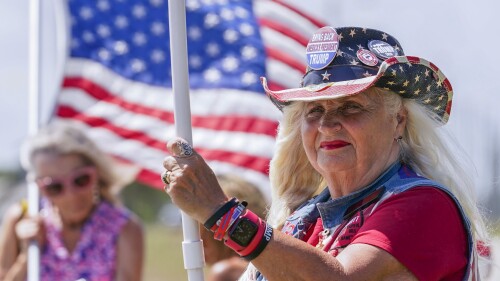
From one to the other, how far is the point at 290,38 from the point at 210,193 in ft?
14.3

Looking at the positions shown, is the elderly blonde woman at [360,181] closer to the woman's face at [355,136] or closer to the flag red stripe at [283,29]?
the woman's face at [355,136]

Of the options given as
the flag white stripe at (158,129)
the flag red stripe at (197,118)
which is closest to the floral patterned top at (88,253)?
the flag white stripe at (158,129)

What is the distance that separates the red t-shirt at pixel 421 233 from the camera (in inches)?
115

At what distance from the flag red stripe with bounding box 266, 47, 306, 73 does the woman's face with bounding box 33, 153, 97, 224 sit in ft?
5.22

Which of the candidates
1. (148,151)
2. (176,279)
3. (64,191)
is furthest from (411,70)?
(176,279)

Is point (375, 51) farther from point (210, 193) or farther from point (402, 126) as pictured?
point (210, 193)

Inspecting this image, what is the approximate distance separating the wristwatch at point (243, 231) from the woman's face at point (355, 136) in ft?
1.31

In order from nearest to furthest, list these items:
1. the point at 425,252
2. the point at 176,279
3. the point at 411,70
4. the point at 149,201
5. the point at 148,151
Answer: the point at 425,252, the point at 411,70, the point at 148,151, the point at 176,279, the point at 149,201

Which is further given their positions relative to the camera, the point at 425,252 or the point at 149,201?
the point at 149,201

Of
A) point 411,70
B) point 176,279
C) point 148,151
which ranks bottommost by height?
point 176,279

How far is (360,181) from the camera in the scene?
126 inches

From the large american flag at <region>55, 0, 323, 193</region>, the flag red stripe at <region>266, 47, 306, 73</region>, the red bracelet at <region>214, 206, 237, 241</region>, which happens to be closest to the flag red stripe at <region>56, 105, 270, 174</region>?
the large american flag at <region>55, 0, 323, 193</region>

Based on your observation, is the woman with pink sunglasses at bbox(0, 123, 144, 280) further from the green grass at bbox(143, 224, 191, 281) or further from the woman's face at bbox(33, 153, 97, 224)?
the green grass at bbox(143, 224, 191, 281)

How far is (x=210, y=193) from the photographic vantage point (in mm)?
2936
